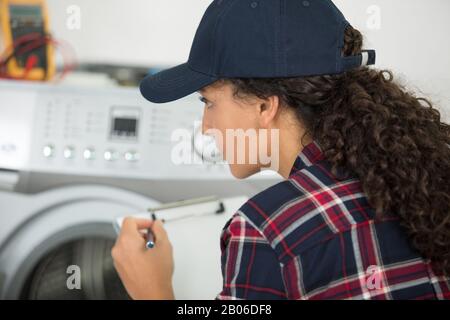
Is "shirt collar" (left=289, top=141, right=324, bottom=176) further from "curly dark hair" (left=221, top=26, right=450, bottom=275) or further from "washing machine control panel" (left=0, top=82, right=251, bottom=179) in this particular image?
"washing machine control panel" (left=0, top=82, right=251, bottom=179)

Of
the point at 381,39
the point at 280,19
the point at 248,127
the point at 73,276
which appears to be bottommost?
the point at 73,276

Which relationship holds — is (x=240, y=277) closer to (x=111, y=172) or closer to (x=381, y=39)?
(x=111, y=172)

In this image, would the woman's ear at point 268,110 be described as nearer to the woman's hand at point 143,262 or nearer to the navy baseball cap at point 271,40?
the navy baseball cap at point 271,40

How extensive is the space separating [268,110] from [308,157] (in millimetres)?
111

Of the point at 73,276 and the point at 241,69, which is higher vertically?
the point at 241,69

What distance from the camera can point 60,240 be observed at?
1500 mm

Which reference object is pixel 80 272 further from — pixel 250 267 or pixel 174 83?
pixel 250 267

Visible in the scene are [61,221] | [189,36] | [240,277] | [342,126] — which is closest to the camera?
[240,277]

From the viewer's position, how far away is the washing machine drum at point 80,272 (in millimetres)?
1557

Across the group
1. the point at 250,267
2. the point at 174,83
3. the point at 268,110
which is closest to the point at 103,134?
the point at 174,83

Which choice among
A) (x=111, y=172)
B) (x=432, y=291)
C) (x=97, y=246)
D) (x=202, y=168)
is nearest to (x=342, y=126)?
(x=432, y=291)

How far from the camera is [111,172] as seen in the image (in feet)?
5.00

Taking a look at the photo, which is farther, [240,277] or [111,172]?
[111,172]

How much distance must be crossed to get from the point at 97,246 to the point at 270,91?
0.91 m
